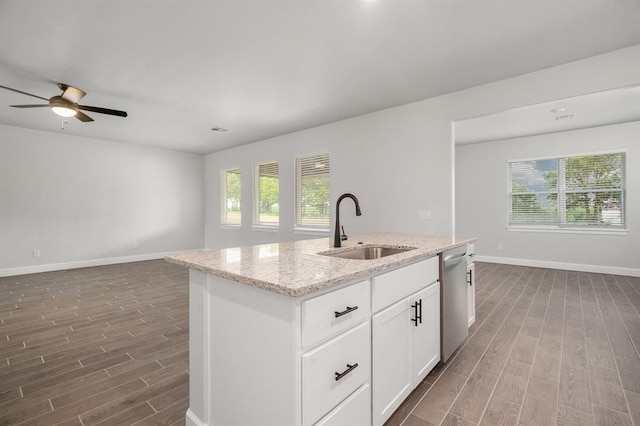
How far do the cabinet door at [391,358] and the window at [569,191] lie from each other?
581cm

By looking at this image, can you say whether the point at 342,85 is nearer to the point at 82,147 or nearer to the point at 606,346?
the point at 606,346

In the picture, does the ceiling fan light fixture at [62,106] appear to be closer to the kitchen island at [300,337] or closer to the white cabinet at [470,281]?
the kitchen island at [300,337]

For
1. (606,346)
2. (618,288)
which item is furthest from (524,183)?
(606,346)

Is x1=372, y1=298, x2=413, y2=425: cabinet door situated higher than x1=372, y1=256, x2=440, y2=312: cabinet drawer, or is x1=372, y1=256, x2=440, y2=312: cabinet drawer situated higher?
x1=372, y1=256, x2=440, y2=312: cabinet drawer

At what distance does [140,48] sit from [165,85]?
82 cm

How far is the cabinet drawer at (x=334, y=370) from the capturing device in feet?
3.57

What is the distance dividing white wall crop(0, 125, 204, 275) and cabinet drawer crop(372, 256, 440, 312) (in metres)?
6.84

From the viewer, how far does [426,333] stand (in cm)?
194

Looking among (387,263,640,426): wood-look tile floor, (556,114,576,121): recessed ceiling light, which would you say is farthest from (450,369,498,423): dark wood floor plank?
(556,114,576,121): recessed ceiling light

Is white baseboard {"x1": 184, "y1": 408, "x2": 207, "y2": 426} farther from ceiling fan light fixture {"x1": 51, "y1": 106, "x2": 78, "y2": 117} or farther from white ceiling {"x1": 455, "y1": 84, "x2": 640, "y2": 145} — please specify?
white ceiling {"x1": 455, "y1": 84, "x2": 640, "y2": 145}

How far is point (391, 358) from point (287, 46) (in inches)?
105

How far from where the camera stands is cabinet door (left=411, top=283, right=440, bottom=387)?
181 centimetres

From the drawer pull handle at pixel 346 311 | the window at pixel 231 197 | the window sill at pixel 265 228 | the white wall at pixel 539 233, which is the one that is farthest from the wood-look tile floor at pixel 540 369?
the window at pixel 231 197

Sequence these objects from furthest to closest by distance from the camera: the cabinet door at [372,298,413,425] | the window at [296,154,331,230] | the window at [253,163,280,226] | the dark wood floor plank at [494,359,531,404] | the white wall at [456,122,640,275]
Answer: the window at [253,163,280,226] → the window at [296,154,331,230] → the white wall at [456,122,640,275] → the dark wood floor plank at [494,359,531,404] → the cabinet door at [372,298,413,425]
